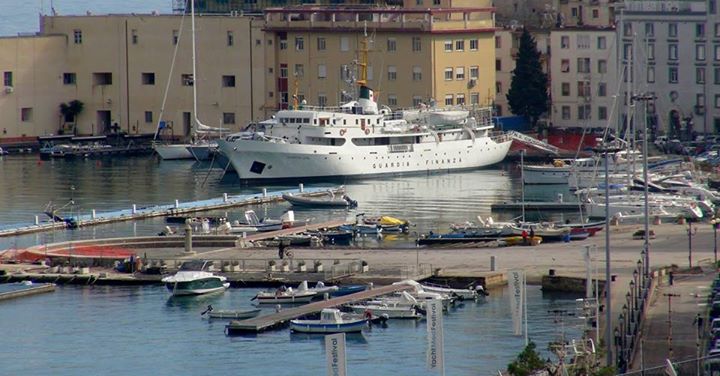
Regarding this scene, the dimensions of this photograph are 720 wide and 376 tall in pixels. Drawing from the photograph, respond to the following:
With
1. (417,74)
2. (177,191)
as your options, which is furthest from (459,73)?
(177,191)

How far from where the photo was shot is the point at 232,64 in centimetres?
8212

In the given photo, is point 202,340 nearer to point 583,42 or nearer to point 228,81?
point 583,42

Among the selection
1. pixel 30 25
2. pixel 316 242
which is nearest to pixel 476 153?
pixel 316 242

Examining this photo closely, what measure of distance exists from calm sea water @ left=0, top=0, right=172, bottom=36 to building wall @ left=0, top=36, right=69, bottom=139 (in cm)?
7141

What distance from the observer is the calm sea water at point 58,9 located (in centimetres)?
16512

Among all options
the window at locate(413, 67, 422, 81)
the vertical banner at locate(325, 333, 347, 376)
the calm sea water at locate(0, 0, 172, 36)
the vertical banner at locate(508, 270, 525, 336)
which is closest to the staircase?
the window at locate(413, 67, 422, 81)

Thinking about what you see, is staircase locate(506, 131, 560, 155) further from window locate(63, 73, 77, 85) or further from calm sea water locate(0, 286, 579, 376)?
calm sea water locate(0, 286, 579, 376)

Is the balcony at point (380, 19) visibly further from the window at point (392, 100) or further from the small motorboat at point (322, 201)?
the small motorboat at point (322, 201)

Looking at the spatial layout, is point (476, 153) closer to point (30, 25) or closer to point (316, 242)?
point (316, 242)

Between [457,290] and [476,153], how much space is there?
104 ft

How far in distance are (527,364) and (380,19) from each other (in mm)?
45509

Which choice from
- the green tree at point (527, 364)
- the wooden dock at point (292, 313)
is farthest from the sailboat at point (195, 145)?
the green tree at point (527, 364)

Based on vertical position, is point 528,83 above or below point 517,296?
above

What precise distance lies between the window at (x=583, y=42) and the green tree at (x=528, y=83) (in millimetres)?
1458
